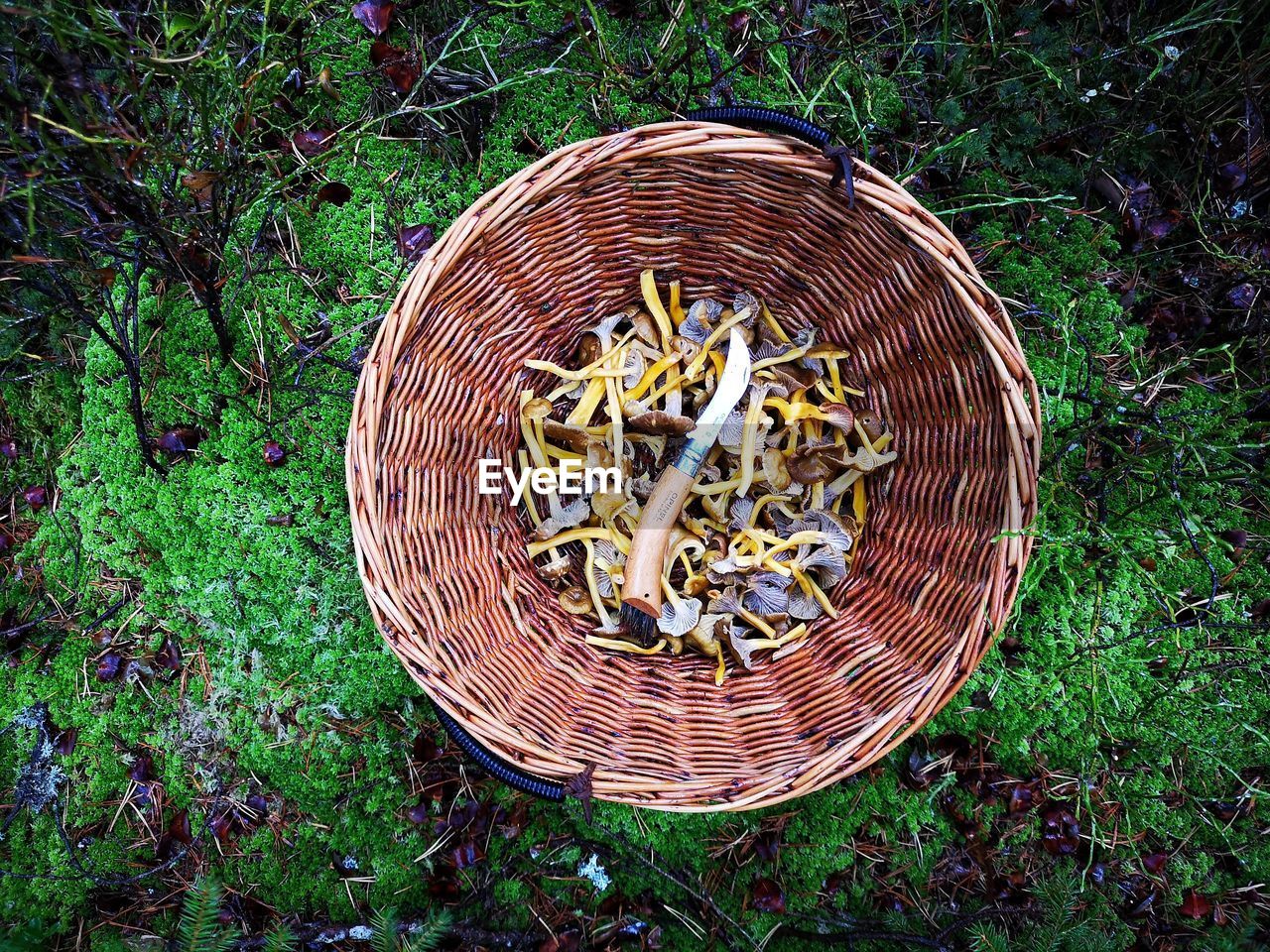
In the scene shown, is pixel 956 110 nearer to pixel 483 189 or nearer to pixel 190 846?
pixel 483 189

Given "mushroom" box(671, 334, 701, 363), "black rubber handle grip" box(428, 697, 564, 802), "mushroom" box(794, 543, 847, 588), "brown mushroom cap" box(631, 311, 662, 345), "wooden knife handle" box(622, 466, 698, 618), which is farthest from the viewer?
"brown mushroom cap" box(631, 311, 662, 345)

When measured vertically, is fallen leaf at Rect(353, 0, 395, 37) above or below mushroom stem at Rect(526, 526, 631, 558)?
above

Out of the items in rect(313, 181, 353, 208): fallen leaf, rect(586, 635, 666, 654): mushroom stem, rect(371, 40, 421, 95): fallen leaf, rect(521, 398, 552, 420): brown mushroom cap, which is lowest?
rect(586, 635, 666, 654): mushroom stem

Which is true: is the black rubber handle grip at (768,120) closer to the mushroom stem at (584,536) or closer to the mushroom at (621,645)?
the mushroom stem at (584,536)

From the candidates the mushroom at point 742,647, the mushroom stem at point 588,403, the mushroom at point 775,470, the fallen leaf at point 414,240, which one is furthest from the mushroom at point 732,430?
the fallen leaf at point 414,240

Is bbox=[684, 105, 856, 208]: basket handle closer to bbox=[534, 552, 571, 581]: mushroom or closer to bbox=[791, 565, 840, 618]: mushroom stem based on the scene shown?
bbox=[791, 565, 840, 618]: mushroom stem

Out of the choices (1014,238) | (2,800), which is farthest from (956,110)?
(2,800)

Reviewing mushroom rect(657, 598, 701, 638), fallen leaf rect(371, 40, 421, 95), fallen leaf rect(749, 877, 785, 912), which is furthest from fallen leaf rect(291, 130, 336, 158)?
fallen leaf rect(749, 877, 785, 912)

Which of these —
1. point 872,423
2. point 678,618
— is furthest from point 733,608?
point 872,423
